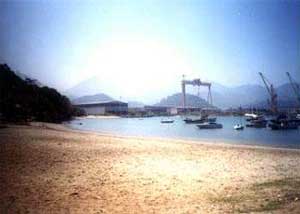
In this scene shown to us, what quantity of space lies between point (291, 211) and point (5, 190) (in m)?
4.74

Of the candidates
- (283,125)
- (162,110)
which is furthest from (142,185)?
(162,110)

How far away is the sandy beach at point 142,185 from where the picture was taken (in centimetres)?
589

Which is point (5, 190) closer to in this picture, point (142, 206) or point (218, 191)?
point (142, 206)

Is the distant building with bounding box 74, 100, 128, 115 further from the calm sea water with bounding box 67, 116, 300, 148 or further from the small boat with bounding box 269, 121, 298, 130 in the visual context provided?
the small boat with bounding box 269, 121, 298, 130

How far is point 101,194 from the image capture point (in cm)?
662

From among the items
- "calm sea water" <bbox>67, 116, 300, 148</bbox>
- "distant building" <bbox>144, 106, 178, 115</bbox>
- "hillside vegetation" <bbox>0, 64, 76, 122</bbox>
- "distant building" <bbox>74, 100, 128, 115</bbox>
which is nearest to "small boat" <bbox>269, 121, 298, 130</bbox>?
"calm sea water" <bbox>67, 116, 300, 148</bbox>

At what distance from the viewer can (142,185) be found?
24.2 ft

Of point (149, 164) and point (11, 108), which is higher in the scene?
point (11, 108)

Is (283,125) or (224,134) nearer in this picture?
(224,134)

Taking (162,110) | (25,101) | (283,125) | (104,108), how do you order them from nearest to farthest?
(25,101) → (283,125) → (104,108) → (162,110)

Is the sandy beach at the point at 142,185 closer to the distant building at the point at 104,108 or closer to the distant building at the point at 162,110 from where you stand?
the distant building at the point at 104,108

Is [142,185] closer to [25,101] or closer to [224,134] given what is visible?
[25,101]

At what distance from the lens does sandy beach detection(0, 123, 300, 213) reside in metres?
5.89

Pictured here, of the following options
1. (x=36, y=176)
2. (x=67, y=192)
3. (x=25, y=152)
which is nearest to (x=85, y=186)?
(x=67, y=192)
